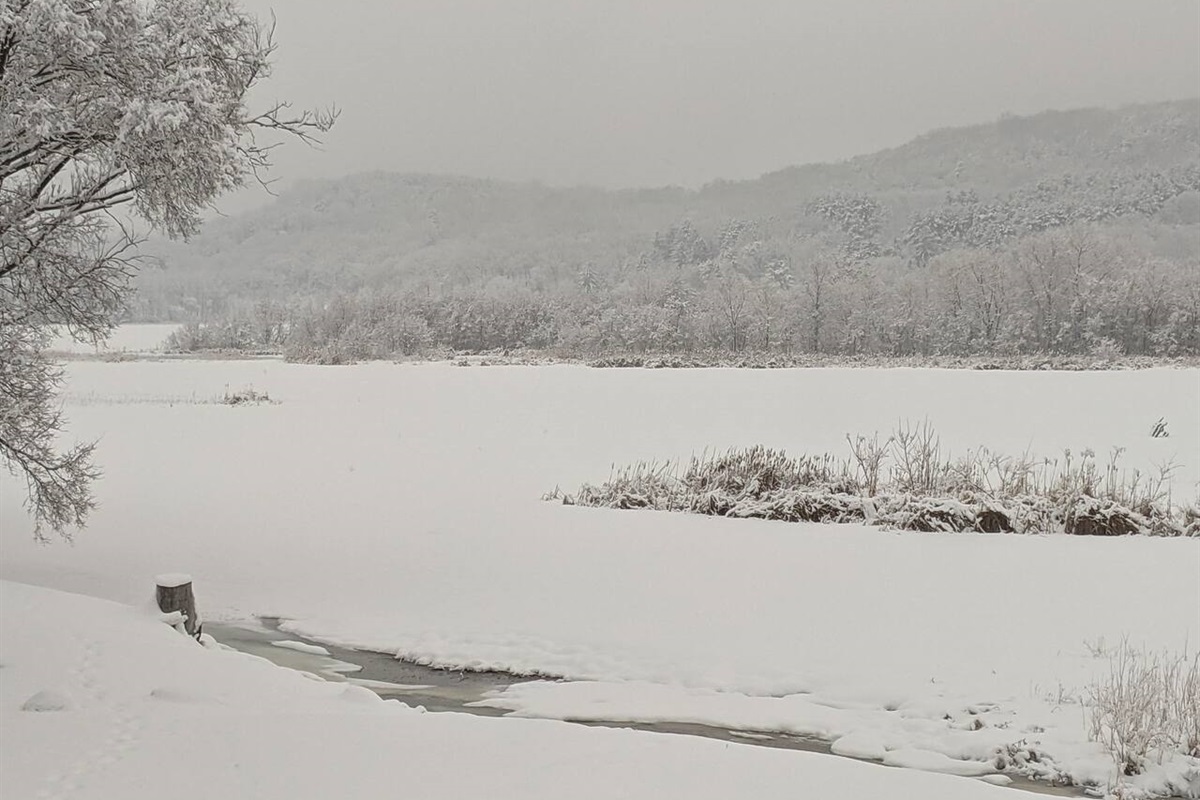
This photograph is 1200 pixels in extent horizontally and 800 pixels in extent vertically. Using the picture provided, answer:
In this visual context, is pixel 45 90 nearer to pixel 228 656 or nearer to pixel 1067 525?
pixel 228 656

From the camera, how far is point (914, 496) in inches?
538

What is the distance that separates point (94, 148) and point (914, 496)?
12080 millimetres

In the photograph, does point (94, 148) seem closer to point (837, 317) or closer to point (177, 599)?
point (177, 599)

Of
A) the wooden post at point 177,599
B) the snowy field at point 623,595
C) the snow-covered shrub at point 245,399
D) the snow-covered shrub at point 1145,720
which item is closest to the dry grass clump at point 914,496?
the snowy field at point 623,595

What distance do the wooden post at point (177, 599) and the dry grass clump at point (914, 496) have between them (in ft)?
26.7

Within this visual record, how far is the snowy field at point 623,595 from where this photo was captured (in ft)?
21.0

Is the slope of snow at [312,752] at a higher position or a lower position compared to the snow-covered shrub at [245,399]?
lower

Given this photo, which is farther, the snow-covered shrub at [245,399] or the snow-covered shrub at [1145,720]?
the snow-covered shrub at [245,399]

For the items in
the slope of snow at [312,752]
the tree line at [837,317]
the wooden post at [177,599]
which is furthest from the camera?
the tree line at [837,317]

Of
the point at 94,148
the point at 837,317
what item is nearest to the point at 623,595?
the point at 94,148

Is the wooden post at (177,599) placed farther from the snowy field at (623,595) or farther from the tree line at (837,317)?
the tree line at (837,317)

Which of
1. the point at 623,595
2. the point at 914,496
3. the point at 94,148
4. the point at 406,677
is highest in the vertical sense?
the point at 94,148

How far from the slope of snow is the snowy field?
5 centimetres

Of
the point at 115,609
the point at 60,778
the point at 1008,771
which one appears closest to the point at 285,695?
the point at 60,778
